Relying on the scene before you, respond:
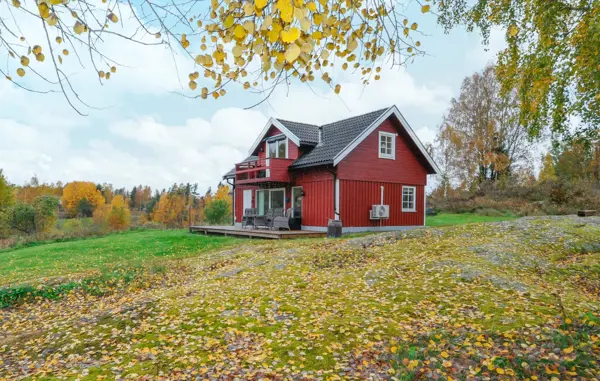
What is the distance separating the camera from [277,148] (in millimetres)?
21344

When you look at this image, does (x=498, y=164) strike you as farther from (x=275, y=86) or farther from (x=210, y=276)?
(x=275, y=86)

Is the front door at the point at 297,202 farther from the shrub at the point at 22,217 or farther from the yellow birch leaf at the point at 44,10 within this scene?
the shrub at the point at 22,217

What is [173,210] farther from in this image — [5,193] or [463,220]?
[463,220]

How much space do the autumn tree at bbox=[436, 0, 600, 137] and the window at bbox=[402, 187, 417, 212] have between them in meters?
11.3

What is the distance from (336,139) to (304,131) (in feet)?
8.32

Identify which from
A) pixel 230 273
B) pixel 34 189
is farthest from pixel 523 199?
pixel 34 189

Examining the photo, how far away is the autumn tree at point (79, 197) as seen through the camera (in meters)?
67.4

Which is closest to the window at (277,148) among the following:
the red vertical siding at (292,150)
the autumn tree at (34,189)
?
the red vertical siding at (292,150)

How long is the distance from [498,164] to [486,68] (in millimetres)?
8693

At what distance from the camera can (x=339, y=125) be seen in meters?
21.0

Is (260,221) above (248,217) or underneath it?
underneath

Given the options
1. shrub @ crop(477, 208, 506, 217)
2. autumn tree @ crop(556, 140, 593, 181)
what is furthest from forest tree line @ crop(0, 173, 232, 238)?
autumn tree @ crop(556, 140, 593, 181)

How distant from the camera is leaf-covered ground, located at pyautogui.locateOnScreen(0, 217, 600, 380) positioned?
13.9 feet

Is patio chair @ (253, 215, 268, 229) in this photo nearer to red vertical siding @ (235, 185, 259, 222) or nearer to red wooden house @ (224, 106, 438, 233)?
red wooden house @ (224, 106, 438, 233)
